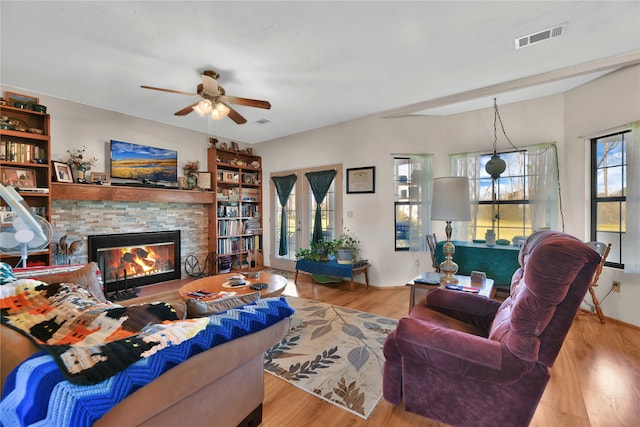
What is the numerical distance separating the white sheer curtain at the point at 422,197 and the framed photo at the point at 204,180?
11.3ft

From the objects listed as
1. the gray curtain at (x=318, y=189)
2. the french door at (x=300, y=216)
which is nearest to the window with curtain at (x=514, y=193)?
the french door at (x=300, y=216)

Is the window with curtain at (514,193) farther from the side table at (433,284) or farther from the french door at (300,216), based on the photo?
the french door at (300,216)

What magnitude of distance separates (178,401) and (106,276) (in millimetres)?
3683

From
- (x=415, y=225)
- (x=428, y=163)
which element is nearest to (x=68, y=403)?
(x=415, y=225)

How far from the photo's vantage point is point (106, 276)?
12.4ft

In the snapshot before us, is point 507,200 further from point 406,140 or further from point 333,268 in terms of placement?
point 333,268

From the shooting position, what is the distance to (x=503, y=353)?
1.28 meters

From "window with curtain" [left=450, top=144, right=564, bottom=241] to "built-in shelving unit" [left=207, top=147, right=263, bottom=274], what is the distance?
12.3 ft

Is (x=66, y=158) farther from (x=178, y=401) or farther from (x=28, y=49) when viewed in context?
(x=178, y=401)

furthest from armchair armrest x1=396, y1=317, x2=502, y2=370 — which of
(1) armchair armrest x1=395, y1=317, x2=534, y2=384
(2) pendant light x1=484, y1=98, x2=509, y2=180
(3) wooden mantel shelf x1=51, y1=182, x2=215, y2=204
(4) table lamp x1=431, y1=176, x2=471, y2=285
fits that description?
(3) wooden mantel shelf x1=51, y1=182, x2=215, y2=204

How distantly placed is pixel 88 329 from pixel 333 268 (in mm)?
3203

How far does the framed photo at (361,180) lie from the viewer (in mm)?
4219

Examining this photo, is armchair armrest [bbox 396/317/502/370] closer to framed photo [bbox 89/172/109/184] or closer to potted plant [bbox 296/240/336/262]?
potted plant [bbox 296/240/336/262]

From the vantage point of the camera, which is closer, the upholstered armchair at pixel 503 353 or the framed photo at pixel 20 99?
the upholstered armchair at pixel 503 353
